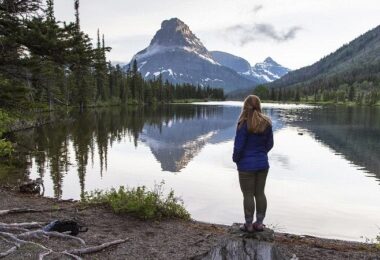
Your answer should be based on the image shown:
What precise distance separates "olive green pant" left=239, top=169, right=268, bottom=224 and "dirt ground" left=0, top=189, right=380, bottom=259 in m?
0.71

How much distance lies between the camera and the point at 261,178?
8992 millimetres

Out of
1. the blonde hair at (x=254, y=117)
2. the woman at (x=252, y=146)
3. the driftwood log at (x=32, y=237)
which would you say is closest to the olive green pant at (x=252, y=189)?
the woman at (x=252, y=146)

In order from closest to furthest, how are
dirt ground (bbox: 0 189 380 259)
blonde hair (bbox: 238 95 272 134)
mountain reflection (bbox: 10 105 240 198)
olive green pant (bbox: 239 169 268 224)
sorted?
1. blonde hair (bbox: 238 95 272 134)
2. olive green pant (bbox: 239 169 268 224)
3. dirt ground (bbox: 0 189 380 259)
4. mountain reflection (bbox: 10 105 240 198)

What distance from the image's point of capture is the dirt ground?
390 inches

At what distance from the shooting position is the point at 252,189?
9078 mm

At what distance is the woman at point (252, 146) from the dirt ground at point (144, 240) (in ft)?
3.93

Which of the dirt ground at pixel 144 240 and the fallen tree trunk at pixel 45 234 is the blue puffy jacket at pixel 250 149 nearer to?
the dirt ground at pixel 144 240

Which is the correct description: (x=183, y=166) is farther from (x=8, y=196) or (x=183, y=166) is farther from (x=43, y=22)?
(x=43, y=22)

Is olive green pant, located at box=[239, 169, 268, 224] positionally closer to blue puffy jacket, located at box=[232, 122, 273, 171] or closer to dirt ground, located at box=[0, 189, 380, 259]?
blue puffy jacket, located at box=[232, 122, 273, 171]

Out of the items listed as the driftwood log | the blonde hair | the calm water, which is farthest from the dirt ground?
the calm water

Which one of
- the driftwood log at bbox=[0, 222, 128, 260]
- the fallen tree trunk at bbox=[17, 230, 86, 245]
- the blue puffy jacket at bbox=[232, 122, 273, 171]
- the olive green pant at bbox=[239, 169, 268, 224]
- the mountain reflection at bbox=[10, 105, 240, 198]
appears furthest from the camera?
the mountain reflection at bbox=[10, 105, 240, 198]

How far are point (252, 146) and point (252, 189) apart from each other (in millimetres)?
951

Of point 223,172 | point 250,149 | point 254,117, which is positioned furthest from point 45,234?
point 223,172

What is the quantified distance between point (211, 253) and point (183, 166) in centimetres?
2332
